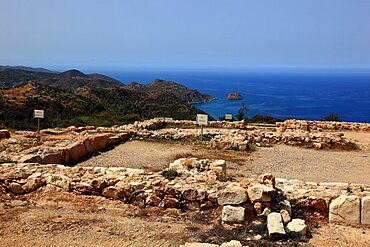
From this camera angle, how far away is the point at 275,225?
6.43m

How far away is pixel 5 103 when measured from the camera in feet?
103

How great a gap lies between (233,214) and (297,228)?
1209 millimetres

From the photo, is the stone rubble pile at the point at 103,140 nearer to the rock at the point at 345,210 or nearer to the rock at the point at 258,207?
the rock at the point at 258,207

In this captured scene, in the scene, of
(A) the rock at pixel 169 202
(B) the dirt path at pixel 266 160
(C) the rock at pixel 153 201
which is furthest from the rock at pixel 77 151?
(A) the rock at pixel 169 202

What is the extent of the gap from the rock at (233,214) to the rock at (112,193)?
252 cm

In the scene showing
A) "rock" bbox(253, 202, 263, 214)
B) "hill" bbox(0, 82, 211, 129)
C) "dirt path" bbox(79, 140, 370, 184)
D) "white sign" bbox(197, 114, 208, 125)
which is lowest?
"hill" bbox(0, 82, 211, 129)

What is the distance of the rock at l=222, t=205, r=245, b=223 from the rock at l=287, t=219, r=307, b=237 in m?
0.89

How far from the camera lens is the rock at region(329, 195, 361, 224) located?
6980 mm

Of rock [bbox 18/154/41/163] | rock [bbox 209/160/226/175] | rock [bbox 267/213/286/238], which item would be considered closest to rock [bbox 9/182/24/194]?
rock [bbox 18/154/41/163]

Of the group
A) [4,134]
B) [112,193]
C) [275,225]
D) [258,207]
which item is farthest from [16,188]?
[4,134]

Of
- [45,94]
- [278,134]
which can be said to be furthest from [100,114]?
[278,134]

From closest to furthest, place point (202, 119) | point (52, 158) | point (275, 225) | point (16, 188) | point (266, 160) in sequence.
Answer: point (275, 225) → point (16, 188) → point (52, 158) → point (266, 160) → point (202, 119)

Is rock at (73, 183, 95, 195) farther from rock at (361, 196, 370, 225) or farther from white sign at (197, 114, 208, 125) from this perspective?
white sign at (197, 114, 208, 125)

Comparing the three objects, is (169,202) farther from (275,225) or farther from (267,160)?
(267,160)
